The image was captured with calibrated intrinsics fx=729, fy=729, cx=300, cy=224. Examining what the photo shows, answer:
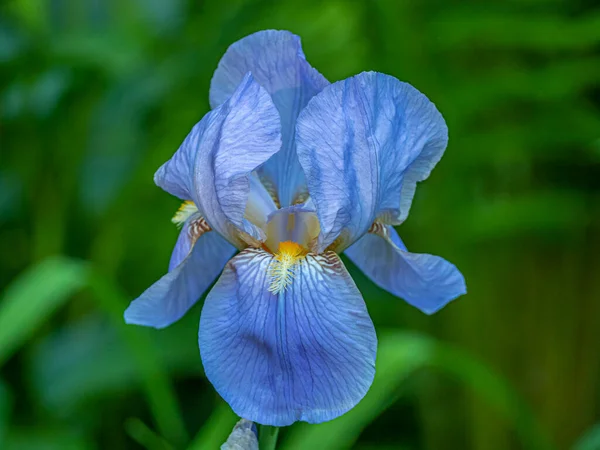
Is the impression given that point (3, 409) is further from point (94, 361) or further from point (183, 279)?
point (183, 279)

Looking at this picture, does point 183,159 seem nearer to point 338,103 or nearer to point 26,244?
point 338,103

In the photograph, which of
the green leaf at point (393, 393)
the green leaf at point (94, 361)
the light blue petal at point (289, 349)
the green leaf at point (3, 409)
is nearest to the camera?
the light blue petal at point (289, 349)

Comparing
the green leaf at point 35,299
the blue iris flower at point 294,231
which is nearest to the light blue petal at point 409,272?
the blue iris flower at point 294,231

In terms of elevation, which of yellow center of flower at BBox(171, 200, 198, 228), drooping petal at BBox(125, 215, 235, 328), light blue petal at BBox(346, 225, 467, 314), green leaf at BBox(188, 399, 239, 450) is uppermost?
yellow center of flower at BBox(171, 200, 198, 228)

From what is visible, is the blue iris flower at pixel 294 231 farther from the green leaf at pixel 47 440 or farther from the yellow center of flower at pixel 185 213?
the green leaf at pixel 47 440

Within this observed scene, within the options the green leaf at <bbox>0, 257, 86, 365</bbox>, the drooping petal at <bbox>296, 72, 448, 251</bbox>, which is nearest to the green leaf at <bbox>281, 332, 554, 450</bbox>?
the drooping petal at <bbox>296, 72, 448, 251</bbox>

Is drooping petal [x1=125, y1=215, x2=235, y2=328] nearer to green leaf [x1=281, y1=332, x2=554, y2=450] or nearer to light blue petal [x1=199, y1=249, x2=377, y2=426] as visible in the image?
light blue petal [x1=199, y1=249, x2=377, y2=426]
